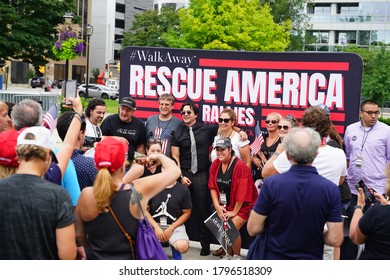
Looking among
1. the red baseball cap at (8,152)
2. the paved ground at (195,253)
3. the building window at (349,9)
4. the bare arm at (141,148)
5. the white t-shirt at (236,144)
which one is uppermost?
the building window at (349,9)

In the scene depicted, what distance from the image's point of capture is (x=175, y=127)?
7.07 m

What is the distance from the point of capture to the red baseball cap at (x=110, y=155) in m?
3.21

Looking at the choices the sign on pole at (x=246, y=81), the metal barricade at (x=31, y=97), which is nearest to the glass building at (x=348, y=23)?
the metal barricade at (x=31, y=97)

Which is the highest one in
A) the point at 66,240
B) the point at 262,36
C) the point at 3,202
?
the point at 262,36

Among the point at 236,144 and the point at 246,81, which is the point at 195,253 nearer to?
the point at 236,144

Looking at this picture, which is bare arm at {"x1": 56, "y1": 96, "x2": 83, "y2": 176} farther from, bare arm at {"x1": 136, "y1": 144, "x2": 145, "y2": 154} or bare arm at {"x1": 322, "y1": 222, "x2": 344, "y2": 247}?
bare arm at {"x1": 136, "y1": 144, "x2": 145, "y2": 154}

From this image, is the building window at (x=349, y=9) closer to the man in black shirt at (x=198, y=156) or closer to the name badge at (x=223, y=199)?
the man in black shirt at (x=198, y=156)

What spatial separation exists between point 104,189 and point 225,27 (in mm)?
29471

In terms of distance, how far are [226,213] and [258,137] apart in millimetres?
1114

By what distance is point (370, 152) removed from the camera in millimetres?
6195

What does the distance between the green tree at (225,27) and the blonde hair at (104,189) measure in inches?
1092

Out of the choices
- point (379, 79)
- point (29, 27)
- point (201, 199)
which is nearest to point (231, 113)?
point (201, 199)

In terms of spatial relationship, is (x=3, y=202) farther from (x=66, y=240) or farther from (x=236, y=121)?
(x=236, y=121)
